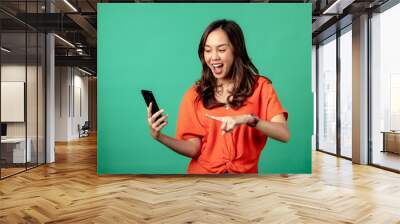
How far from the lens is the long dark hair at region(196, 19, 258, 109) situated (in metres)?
6.34

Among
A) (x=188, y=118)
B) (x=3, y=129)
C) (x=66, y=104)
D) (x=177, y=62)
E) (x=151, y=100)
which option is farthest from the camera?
(x=66, y=104)

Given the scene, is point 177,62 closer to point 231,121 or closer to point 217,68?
point 217,68

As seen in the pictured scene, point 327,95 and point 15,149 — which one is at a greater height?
point 327,95

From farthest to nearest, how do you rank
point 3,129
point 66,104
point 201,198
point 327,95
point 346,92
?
point 66,104, point 327,95, point 346,92, point 3,129, point 201,198

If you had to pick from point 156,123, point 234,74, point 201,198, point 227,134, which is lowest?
point 201,198

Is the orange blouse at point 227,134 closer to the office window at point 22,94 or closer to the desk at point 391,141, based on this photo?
the desk at point 391,141

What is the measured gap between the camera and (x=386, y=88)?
803 centimetres

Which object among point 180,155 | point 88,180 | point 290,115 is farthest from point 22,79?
point 290,115

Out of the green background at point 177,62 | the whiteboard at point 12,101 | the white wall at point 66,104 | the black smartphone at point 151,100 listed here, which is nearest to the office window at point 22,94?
the whiteboard at point 12,101

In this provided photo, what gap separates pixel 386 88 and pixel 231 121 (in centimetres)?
367

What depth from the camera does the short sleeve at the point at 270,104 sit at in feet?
20.8

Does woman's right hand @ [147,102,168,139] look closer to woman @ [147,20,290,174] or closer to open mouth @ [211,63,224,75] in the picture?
woman @ [147,20,290,174]

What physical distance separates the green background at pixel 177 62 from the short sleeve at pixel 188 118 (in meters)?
0.12

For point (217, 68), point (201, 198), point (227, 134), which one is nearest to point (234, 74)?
point (217, 68)
